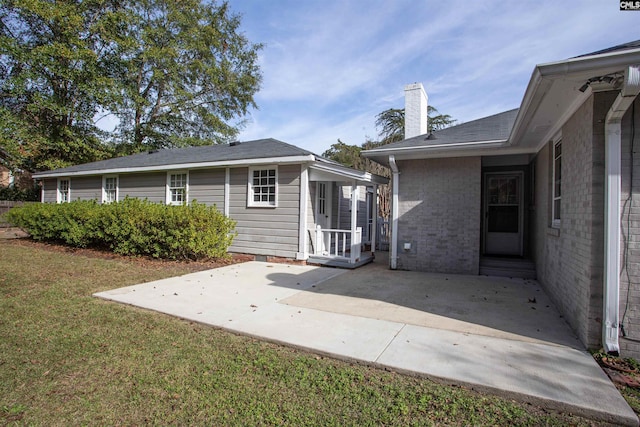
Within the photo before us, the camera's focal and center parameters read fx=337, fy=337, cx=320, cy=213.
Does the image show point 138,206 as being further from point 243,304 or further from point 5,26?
point 5,26

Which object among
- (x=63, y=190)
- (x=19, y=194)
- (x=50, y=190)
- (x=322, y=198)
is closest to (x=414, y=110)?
(x=322, y=198)

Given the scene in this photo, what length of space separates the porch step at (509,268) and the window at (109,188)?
43.9 ft

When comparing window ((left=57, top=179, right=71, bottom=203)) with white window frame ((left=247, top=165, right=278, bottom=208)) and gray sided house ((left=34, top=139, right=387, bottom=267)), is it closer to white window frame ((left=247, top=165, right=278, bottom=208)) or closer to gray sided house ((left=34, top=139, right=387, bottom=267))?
gray sided house ((left=34, top=139, right=387, bottom=267))

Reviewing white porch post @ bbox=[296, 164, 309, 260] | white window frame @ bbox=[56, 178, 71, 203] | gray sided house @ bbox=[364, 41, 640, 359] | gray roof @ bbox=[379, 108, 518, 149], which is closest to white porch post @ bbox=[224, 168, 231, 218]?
white porch post @ bbox=[296, 164, 309, 260]

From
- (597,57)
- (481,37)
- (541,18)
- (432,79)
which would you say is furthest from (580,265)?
(432,79)

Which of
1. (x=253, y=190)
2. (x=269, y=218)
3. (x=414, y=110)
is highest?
(x=414, y=110)

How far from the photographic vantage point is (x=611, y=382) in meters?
2.78

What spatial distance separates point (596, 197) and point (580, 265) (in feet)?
2.76

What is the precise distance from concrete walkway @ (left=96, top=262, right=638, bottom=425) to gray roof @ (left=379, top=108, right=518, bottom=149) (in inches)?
115

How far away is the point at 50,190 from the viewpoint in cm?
1630

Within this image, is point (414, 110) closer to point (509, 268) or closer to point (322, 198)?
point (322, 198)

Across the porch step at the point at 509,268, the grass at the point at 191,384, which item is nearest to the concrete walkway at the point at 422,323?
the grass at the point at 191,384

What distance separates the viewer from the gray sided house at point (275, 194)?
898cm

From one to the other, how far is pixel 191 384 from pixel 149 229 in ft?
23.4
